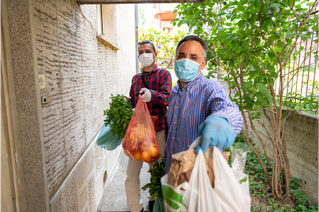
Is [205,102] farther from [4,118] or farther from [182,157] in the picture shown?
[4,118]

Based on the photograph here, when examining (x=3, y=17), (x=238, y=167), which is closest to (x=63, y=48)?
(x=3, y=17)

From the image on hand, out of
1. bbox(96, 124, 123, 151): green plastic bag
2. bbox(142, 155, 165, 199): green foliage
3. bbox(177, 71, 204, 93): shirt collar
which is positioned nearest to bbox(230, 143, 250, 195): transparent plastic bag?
bbox(177, 71, 204, 93): shirt collar

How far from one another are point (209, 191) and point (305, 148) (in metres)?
2.76

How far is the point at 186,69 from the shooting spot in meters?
1.69

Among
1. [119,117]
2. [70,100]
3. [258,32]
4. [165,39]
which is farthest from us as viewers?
[165,39]

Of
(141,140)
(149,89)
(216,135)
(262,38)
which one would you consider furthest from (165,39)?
(216,135)

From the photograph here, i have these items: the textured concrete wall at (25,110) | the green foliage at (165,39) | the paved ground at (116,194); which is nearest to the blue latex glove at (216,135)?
the textured concrete wall at (25,110)

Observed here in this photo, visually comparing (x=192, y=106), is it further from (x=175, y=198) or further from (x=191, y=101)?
(x=175, y=198)

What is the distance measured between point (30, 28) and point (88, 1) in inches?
43.0

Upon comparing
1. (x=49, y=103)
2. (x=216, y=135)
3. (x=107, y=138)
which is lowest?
(x=107, y=138)

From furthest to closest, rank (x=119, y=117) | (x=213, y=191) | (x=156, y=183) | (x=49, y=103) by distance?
1. (x=119, y=117)
2. (x=156, y=183)
3. (x=49, y=103)
4. (x=213, y=191)

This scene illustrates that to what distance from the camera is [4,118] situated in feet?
4.10

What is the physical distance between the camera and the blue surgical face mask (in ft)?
5.53

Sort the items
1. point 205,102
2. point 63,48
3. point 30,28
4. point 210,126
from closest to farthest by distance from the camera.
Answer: point 210,126 < point 30,28 < point 205,102 < point 63,48
